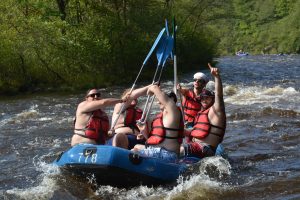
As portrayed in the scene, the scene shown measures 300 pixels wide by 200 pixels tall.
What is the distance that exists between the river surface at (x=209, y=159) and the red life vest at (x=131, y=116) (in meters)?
1.46

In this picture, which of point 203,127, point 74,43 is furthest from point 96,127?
point 74,43

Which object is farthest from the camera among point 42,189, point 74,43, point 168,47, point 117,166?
point 74,43

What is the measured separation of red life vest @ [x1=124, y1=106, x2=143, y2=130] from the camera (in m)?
8.30

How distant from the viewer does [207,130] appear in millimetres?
7590

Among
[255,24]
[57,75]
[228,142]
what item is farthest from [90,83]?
[255,24]

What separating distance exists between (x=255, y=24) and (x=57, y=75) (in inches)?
3592

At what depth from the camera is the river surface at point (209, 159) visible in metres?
6.70

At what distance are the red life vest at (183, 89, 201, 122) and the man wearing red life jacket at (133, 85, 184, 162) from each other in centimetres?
202

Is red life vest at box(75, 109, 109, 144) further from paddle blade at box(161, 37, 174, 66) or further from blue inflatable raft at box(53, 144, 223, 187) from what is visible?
paddle blade at box(161, 37, 174, 66)

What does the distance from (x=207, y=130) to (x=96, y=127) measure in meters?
1.67

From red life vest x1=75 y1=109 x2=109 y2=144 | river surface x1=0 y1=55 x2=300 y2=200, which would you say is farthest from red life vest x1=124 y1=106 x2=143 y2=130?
A: river surface x1=0 y1=55 x2=300 y2=200

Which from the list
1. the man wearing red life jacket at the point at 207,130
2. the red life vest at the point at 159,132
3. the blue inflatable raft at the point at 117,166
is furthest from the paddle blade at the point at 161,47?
the blue inflatable raft at the point at 117,166

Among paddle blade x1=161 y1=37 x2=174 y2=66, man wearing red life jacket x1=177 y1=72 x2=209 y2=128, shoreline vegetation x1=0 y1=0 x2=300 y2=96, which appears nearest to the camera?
paddle blade x1=161 y1=37 x2=174 y2=66

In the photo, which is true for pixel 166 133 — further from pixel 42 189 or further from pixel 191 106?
pixel 191 106
